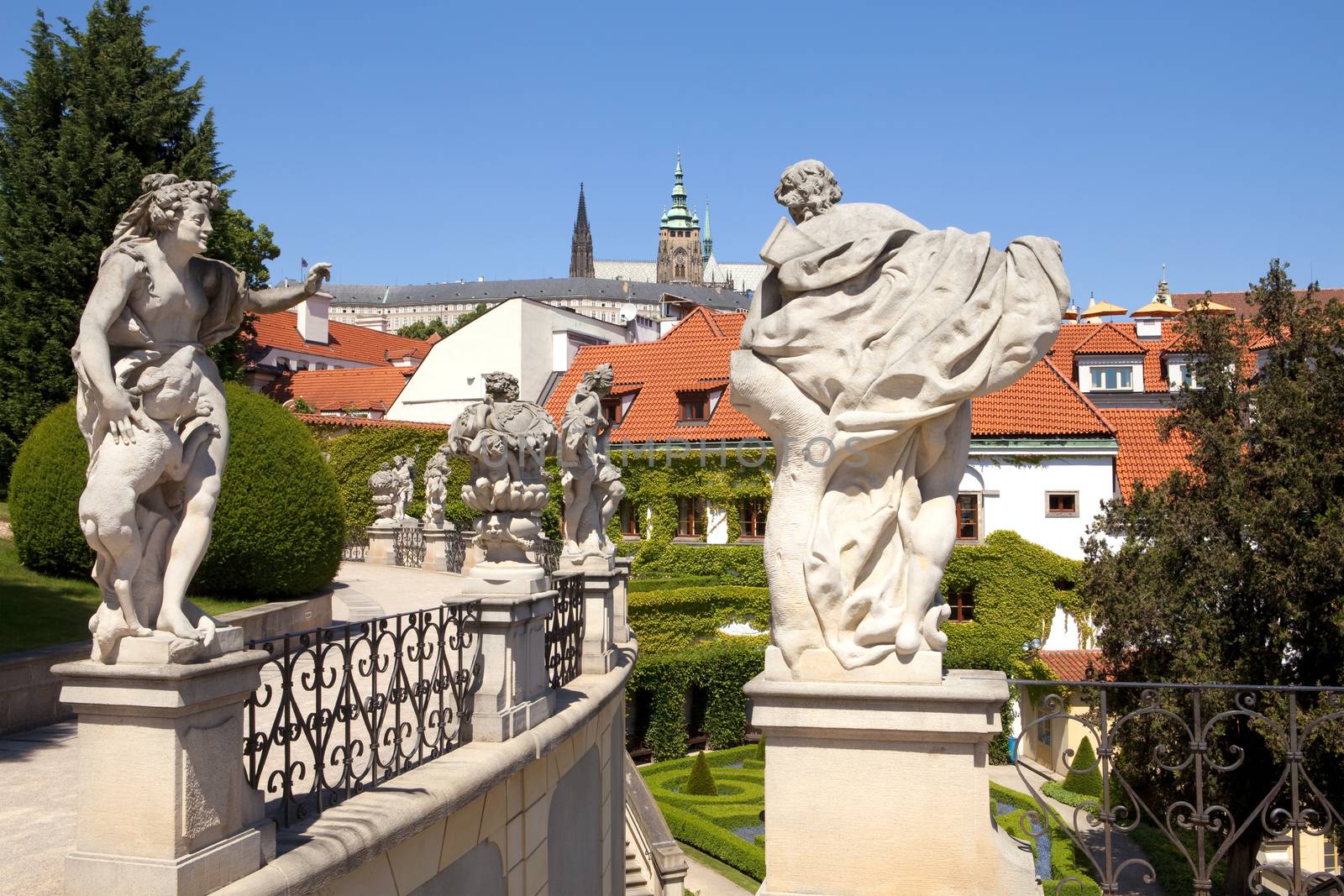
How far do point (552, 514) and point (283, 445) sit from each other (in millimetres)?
18139

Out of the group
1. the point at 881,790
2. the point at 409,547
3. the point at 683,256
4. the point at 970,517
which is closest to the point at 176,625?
the point at 881,790

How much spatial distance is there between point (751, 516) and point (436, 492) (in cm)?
881

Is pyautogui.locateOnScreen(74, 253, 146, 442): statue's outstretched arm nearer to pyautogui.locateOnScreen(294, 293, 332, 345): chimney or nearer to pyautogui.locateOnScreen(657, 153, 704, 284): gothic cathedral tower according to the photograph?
pyautogui.locateOnScreen(294, 293, 332, 345): chimney

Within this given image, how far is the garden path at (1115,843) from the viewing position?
17656 millimetres

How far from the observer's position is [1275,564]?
1517cm

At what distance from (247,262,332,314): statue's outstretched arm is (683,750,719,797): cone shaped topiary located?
729 inches

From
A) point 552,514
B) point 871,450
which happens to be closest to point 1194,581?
point 871,450

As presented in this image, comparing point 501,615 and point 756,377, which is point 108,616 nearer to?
point 756,377

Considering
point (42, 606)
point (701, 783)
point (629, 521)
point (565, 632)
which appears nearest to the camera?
point (565, 632)

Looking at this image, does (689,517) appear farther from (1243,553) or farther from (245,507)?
(245,507)

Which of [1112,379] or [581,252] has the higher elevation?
[581,252]

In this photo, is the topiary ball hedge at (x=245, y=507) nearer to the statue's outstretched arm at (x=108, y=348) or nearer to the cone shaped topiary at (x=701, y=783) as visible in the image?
the statue's outstretched arm at (x=108, y=348)

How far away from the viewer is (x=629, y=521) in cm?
3175

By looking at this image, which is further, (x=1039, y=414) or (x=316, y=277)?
(x=1039, y=414)
